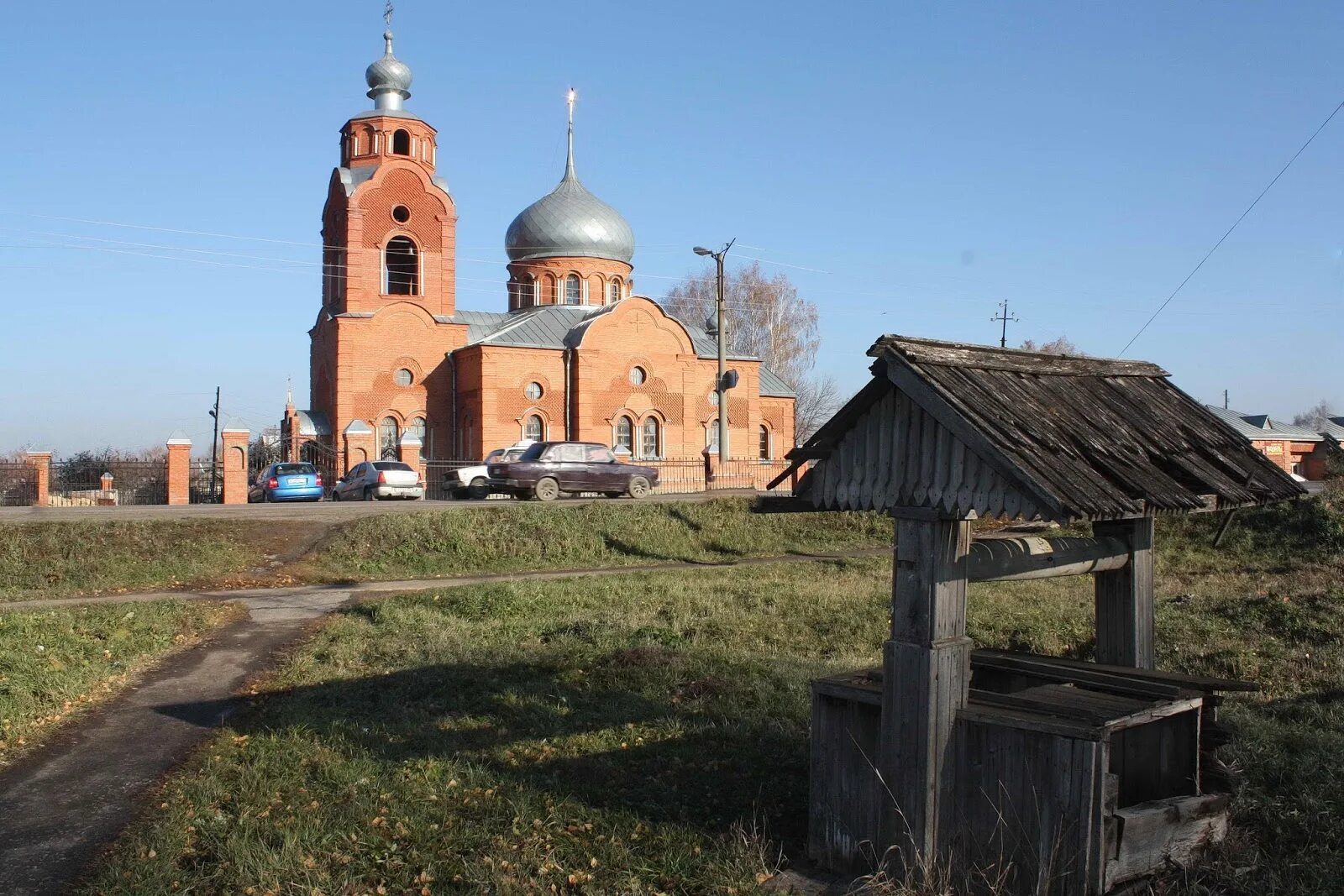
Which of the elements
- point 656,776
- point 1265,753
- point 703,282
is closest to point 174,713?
point 656,776

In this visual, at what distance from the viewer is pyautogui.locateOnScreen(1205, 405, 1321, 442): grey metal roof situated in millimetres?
49969

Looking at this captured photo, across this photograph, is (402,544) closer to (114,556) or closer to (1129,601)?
(114,556)

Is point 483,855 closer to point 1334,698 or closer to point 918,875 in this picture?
point 918,875

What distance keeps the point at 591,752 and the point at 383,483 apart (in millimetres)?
21360

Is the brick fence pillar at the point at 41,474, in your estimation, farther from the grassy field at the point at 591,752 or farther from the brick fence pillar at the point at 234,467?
the grassy field at the point at 591,752

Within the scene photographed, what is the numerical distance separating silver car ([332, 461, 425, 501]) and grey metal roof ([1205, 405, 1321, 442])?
124ft

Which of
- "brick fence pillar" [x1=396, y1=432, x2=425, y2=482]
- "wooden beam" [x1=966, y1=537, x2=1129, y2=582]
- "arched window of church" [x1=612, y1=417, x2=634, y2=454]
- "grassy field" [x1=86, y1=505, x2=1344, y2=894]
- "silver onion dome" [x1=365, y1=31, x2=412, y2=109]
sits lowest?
"grassy field" [x1=86, y1=505, x2=1344, y2=894]

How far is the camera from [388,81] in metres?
36.5

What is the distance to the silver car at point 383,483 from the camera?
1081 inches

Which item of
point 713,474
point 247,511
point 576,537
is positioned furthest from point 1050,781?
point 713,474

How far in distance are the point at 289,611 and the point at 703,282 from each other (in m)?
42.8

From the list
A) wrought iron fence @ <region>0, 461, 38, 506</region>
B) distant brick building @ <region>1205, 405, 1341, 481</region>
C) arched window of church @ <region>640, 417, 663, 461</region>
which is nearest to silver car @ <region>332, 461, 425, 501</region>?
wrought iron fence @ <region>0, 461, 38, 506</region>

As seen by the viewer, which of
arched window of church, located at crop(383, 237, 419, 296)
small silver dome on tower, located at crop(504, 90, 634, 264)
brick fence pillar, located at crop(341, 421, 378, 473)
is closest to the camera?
brick fence pillar, located at crop(341, 421, 378, 473)

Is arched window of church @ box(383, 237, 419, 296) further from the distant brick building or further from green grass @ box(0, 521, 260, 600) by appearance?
the distant brick building
